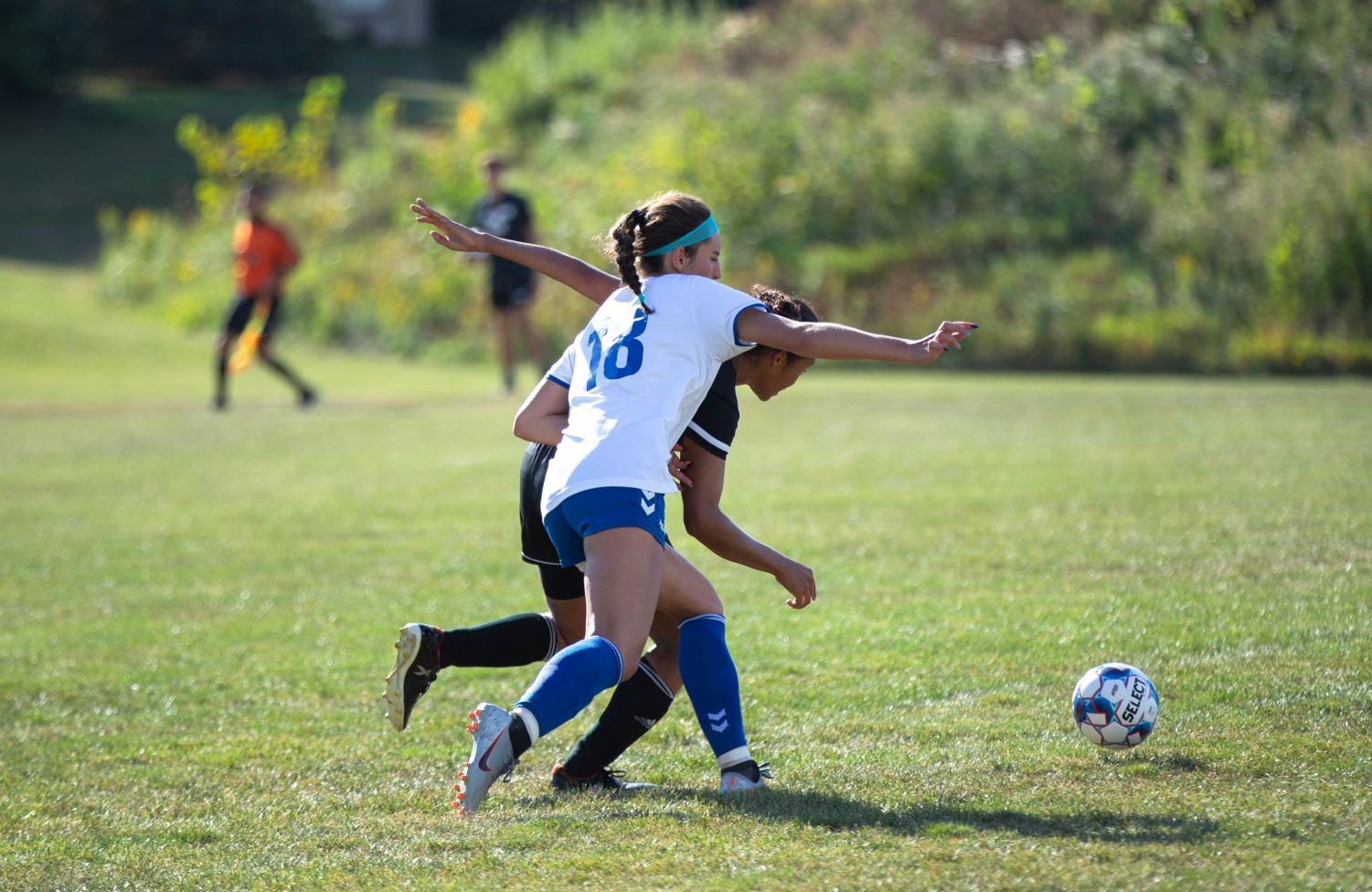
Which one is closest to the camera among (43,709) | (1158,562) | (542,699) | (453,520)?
(542,699)

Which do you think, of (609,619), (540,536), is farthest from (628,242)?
(609,619)

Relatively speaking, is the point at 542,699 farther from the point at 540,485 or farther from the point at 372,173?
the point at 372,173

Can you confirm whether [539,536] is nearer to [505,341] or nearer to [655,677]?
[655,677]

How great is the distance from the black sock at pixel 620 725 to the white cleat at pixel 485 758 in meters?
0.48

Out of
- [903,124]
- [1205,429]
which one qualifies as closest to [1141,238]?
[903,124]

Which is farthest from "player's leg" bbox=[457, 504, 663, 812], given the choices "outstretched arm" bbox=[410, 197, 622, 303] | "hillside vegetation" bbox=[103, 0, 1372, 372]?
"hillside vegetation" bbox=[103, 0, 1372, 372]

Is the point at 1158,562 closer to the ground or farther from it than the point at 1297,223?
closer to the ground

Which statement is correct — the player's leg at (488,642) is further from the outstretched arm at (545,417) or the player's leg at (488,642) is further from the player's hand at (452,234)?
the player's hand at (452,234)

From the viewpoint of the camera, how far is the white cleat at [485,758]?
395 cm

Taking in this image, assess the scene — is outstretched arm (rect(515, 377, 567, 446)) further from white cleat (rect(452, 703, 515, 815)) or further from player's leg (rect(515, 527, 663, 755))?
white cleat (rect(452, 703, 515, 815))

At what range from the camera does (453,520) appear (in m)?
9.30

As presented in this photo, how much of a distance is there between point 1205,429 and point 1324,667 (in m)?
7.16

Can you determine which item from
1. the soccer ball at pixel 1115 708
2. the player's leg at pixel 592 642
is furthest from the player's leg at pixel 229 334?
the soccer ball at pixel 1115 708

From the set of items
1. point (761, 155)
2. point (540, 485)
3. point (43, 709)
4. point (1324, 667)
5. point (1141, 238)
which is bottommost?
point (43, 709)
